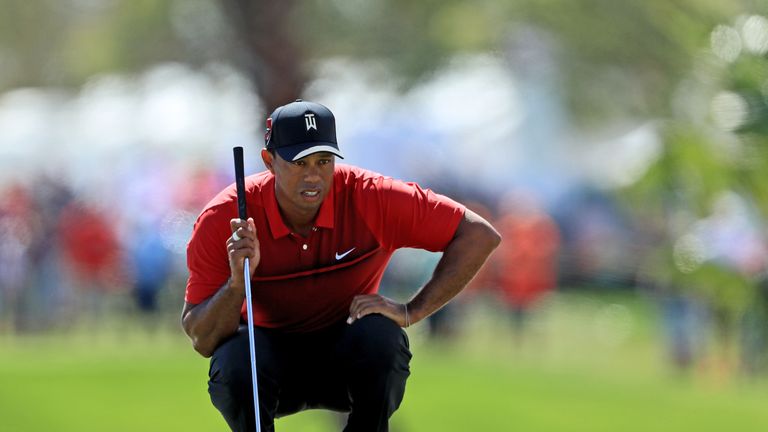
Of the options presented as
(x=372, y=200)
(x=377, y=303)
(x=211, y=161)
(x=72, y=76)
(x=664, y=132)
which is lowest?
(x=377, y=303)

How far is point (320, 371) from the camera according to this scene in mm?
7270

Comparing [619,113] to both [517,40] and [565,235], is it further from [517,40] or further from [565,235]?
[565,235]

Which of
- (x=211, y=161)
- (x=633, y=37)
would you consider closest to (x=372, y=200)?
(x=211, y=161)

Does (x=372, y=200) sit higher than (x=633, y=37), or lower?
lower

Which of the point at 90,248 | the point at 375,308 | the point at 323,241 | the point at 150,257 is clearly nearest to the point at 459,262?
the point at 375,308

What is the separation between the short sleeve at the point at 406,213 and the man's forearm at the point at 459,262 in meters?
0.05

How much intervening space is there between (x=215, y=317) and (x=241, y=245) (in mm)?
422

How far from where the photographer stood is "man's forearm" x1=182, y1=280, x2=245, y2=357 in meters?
6.95

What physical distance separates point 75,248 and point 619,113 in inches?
615

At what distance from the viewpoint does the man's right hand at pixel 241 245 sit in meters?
6.79

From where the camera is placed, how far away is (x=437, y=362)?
19312mm

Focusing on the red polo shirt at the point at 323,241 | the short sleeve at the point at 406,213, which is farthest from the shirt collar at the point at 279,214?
the short sleeve at the point at 406,213

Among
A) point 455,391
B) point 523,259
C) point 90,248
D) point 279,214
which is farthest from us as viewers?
point 90,248

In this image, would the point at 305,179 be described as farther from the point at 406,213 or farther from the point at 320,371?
the point at 320,371
